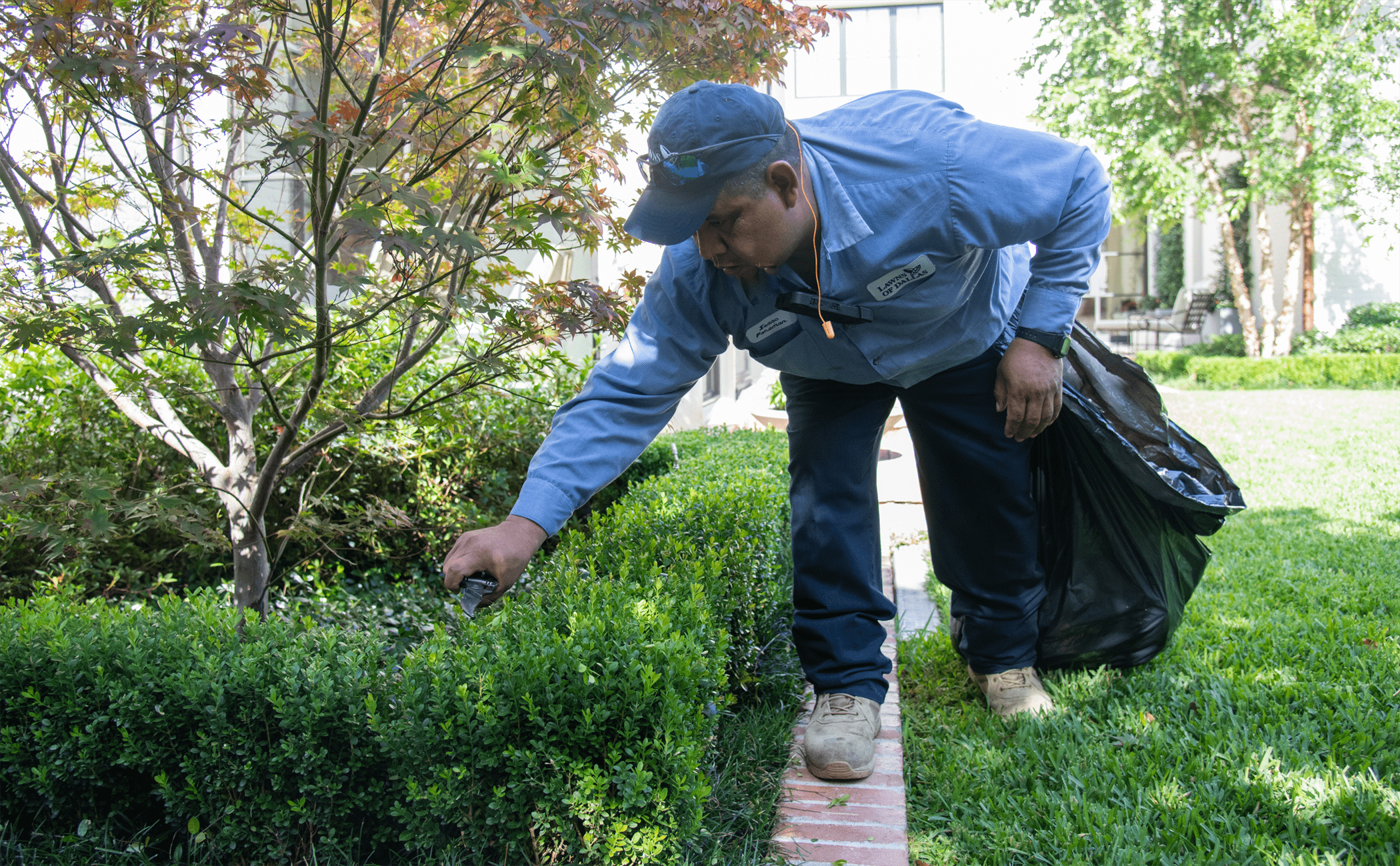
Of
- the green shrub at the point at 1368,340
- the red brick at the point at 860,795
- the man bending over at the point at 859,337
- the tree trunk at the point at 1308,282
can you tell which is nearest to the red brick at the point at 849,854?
the red brick at the point at 860,795

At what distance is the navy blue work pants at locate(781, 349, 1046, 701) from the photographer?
269 cm

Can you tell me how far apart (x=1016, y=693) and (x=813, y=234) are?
1.58m

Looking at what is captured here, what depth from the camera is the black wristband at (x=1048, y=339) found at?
8.20ft

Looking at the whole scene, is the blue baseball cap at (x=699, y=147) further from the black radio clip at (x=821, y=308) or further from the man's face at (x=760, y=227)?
the black radio clip at (x=821, y=308)

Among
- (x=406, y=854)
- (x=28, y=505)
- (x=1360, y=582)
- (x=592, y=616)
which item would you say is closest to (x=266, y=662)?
(x=406, y=854)

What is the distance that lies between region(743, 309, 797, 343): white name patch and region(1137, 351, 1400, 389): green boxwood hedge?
11.4 m

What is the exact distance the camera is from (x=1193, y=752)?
8.24ft

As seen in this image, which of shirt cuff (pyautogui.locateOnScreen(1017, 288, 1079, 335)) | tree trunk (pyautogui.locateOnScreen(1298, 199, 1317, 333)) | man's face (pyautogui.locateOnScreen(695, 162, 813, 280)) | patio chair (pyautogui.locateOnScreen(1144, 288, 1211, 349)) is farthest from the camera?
patio chair (pyautogui.locateOnScreen(1144, 288, 1211, 349))

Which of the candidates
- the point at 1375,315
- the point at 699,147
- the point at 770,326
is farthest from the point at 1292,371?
the point at 699,147

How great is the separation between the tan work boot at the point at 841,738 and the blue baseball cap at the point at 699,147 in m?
1.38

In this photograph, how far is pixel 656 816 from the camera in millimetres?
1810

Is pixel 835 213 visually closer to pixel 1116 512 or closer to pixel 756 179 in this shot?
pixel 756 179

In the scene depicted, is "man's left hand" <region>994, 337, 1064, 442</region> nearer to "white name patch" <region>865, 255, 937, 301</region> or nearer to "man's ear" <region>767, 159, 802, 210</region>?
"white name patch" <region>865, 255, 937, 301</region>

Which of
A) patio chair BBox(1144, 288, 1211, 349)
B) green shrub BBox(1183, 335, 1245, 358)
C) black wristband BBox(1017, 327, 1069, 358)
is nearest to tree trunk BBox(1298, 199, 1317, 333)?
green shrub BBox(1183, 335, 1245, 358)
